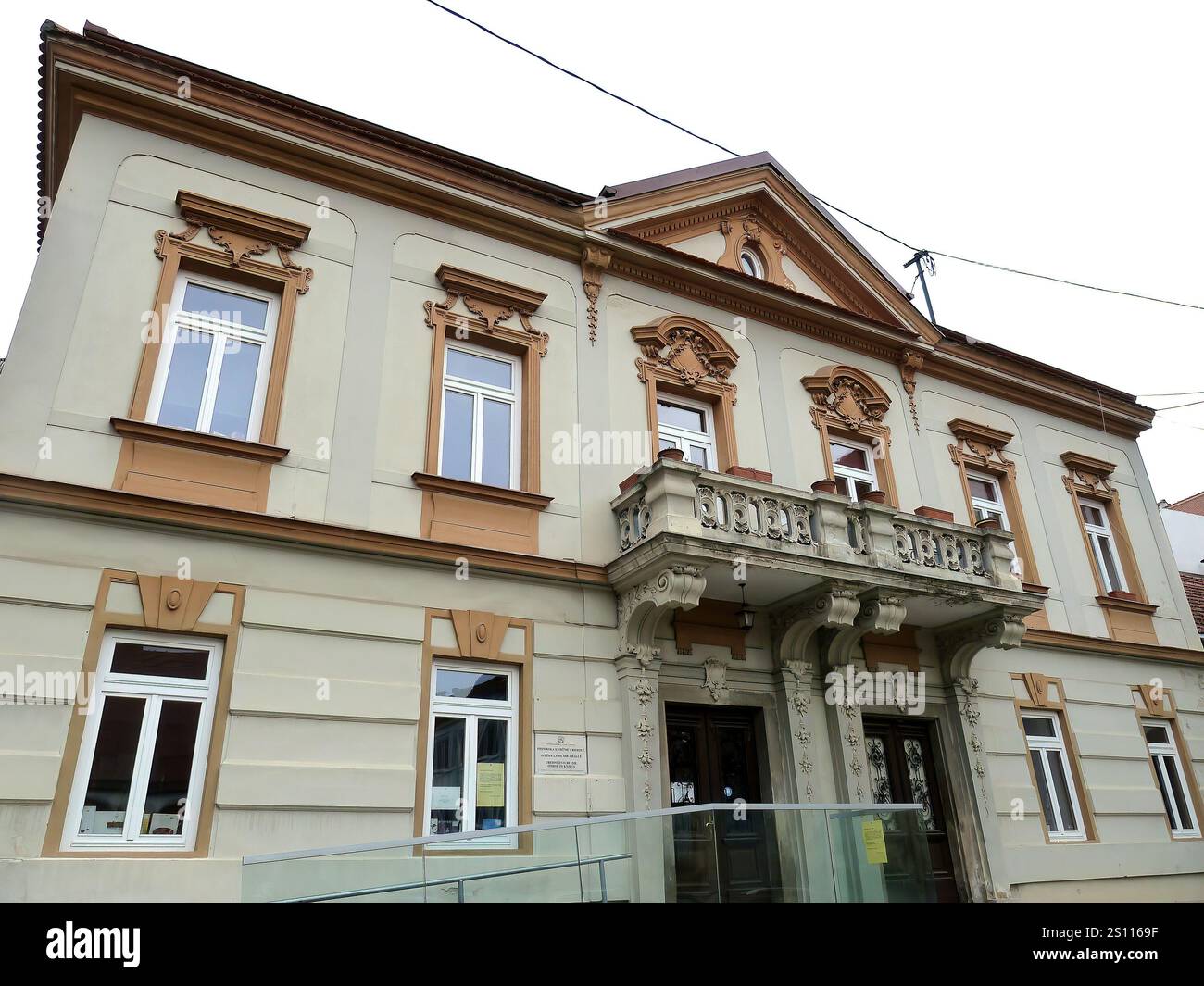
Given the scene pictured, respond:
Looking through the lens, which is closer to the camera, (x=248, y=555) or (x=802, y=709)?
(x=248, y=555)

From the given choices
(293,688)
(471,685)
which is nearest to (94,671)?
(293,688)

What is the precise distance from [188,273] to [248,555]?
3.06 meters

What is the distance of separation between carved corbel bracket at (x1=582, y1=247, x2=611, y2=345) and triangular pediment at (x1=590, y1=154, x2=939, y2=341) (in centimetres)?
73

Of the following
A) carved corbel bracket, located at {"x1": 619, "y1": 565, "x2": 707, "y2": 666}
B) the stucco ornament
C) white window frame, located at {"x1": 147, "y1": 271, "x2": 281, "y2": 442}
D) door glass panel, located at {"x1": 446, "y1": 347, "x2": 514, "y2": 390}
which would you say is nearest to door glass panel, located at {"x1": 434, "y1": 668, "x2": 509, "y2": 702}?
carved corbel bracket, located at {"x1": 619, "y1": 565, "x2": 707, "y2": 666}

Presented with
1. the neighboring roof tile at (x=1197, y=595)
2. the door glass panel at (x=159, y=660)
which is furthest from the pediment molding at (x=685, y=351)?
the neighboring roof tile at (x=1197, y=595)

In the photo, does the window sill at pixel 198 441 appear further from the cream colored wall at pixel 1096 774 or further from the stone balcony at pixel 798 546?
the cream colored wall at pixel 1096 774

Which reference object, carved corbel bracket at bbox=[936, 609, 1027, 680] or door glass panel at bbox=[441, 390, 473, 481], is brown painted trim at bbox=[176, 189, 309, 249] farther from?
carved corbel bracket at bbox=[936, 609, 1027, 680]

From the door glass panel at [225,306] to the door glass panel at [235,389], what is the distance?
27 cm

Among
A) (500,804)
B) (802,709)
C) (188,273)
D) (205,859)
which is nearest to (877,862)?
(802,709)

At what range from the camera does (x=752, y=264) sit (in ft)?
42.1

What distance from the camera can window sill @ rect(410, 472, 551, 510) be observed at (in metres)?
8.59
